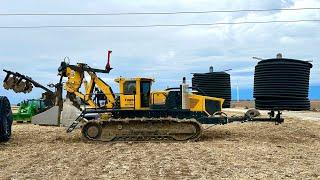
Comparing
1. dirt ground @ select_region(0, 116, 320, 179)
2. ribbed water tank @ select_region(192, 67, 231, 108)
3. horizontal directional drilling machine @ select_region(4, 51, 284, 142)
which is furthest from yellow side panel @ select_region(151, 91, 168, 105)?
ribbed water tank @ select_region(192, 67, 231, 108)

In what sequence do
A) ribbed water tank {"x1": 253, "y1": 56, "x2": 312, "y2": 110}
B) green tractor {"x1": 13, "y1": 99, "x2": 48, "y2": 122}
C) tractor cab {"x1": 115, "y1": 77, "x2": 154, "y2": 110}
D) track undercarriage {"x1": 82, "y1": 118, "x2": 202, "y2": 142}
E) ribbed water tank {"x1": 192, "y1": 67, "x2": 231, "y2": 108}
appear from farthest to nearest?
ribbed water tank {"x1": 192, "y1": 67, "x2": 231, "y2": 108}
green tractor {"x1": 13, "y1": 99, "x2": 48, "y2": 122}
ribbed water tank {"x1": 253, "y1": 56, "x2": 312, "y2": 110}
tractor cab {"x1": 115, "y1": 77, "x2": 154, "y2": 110}
track undercarriage {"x1": 82, "y1": 118, "x2": 202, "y2": 142}

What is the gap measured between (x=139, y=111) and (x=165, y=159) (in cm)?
644

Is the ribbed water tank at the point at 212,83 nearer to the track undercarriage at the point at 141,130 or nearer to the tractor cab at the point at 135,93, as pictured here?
the tractor cab at the point at 135,93

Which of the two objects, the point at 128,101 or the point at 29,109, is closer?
the point at 128,101

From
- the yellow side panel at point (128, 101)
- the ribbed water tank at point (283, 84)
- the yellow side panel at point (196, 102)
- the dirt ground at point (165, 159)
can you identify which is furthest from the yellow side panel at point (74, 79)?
the ribbed water tank at point (283, 84)

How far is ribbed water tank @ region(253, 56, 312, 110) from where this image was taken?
20.8 meters

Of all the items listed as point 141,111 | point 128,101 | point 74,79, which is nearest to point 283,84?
point 141,111

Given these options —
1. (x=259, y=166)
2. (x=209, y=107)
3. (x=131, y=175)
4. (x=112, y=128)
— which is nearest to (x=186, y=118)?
(x=209, y=107)

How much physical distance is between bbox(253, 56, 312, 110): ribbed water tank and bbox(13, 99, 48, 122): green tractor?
56.7 ft

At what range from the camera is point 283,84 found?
20812 millimetres

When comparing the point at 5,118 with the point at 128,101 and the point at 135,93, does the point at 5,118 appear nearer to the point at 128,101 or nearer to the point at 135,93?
the point at 128,101

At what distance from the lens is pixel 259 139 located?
19.0 m

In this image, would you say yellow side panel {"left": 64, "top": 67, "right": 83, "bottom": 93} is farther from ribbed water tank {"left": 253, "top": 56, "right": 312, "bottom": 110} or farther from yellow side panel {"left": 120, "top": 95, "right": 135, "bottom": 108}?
ribbed water tank {"left": 253, "top": 56, "right": 312, "bottom": 110}

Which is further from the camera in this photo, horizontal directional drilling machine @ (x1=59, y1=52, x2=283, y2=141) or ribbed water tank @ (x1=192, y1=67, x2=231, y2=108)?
ribbed water tank @ (x1=192, y1=67, x2=231, y2=108)
